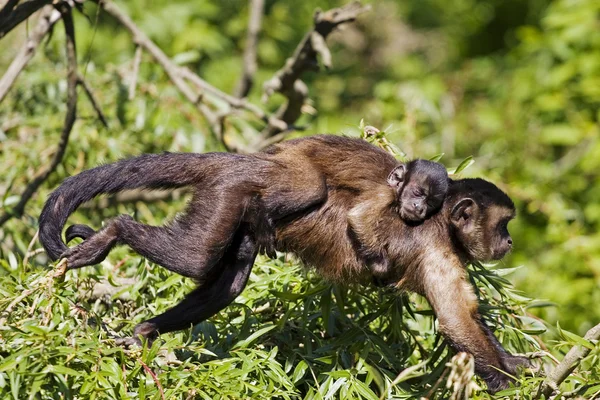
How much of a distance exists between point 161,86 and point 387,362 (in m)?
4.53

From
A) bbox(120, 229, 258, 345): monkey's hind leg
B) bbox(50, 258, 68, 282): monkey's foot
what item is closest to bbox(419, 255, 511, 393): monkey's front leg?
bbox(120, 229, 258, 345): monkey's hind leg

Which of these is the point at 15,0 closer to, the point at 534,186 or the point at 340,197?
the point at 340,197

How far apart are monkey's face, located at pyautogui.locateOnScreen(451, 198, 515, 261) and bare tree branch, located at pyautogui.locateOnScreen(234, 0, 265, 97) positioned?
4.94 metres

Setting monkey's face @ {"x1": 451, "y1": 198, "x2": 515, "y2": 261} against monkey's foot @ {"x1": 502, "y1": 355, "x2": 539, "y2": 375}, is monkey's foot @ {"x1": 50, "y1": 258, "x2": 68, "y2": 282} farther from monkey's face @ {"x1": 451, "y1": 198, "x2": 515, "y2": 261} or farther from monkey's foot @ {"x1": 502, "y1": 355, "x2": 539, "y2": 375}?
monkey's foot @ {"x1": 502, "y1": 355, "x2": 539, "y2": 375}

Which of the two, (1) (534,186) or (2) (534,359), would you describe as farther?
(1) (534,186)

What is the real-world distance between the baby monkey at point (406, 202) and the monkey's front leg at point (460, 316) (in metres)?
0.25

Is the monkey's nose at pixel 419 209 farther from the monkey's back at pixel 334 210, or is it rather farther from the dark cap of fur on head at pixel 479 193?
the dark cap of fur on head at pixel 479 193

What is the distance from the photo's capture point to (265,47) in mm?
13352

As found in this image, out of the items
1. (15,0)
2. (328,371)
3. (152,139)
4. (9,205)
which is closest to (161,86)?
(152,139)

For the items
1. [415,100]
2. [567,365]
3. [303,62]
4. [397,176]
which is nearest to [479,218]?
[397,176]

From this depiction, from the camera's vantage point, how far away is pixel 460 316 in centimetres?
454

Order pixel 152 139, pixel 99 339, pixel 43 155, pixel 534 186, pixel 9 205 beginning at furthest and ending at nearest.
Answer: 1. pixel 534 186
2. pixel 152 139
3. pixel 43 155
4. pixel 9 205
5. pixel 99 339

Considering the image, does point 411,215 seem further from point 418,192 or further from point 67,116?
point 67,116

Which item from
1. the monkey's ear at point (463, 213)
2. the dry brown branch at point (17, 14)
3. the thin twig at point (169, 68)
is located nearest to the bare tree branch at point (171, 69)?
the thin twig at point (169, 68)
